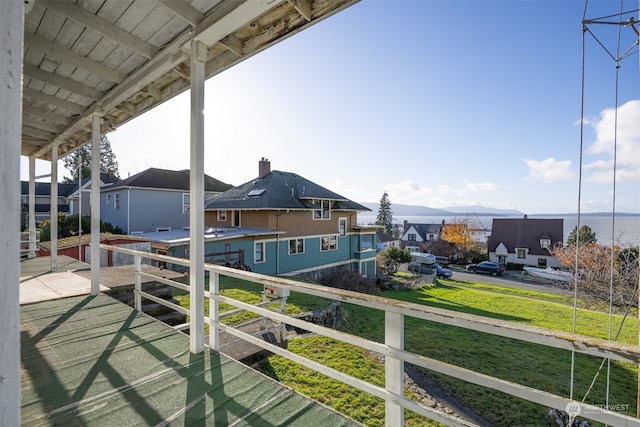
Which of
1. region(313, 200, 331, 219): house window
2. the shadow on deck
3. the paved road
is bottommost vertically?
the paved road

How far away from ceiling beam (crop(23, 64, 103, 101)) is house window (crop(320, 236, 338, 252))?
53.1 feet

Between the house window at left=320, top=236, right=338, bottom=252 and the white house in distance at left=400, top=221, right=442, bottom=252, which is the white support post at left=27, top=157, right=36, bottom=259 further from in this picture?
the white house in distance at left=400, top=221, right=442, bottom=252

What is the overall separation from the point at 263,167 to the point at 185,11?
18.6 metres

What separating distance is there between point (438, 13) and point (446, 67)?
319 centimetres

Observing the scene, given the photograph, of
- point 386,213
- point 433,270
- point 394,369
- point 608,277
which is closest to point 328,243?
point 433,270

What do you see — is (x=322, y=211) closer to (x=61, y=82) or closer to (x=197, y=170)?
(x=61, y=82)

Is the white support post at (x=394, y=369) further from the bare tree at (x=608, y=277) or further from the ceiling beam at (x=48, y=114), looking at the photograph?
the bare tree at (x=608, y=277)

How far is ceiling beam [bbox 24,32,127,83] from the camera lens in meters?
2.86

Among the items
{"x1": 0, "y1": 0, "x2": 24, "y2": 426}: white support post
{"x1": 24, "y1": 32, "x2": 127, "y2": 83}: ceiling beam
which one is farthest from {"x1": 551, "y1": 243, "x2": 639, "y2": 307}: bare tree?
{"x1": 24, "y1": 32, "x2": 127, "y2": 83}: ceiling beam

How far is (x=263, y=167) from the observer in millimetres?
20797

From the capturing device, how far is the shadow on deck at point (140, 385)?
2096mm

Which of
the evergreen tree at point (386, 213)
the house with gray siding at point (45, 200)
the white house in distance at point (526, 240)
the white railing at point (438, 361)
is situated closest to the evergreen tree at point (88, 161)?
the house with gray siding at point (45, 200)

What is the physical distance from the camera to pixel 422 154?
67.1 feet

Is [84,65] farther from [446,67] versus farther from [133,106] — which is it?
[446,67]
